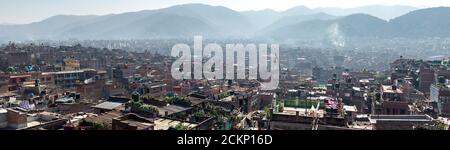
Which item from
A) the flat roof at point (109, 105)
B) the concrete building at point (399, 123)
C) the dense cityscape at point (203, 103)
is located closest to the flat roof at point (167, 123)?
the dense cityscape at point (203, 103)

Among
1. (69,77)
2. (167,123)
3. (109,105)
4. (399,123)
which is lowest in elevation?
(399,123)

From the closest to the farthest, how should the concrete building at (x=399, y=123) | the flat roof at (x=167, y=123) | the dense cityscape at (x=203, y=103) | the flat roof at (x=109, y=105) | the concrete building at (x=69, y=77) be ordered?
the flat roof at (x=167, y=123), the dense cityscape at (x=203, y=103), the concrete building at (x=399, y=123), the flat roof at (x=109, y=105), the concrete building at (x=69, y=77)

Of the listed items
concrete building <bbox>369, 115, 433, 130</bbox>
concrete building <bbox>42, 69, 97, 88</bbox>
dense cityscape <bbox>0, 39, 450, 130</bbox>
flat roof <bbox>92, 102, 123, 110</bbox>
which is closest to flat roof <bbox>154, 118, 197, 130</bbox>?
dense cityscape <bbox>0, 39, 450, 130</bbox>

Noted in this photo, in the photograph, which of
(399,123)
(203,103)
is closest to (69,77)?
(203,103)

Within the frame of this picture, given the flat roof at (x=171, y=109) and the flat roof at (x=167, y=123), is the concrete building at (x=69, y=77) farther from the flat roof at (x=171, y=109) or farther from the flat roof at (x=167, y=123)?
the flat roof at (x=167, y=123)

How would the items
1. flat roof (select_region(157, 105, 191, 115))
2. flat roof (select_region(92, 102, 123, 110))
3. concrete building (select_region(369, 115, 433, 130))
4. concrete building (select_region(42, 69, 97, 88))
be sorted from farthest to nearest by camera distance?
concrete building (select_region(42, 69, 97, 88)) < flat roof (select_region(92, 102, 123, 110)) < flat roof (select_region(157, 105, 191, 115)) < concrete building (select_region(369, 115, 433, 130))

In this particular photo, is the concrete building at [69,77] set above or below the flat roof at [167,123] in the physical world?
above

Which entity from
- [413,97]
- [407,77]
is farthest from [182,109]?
[407,77]

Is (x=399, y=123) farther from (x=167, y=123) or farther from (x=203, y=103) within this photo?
(x=203, y=103)

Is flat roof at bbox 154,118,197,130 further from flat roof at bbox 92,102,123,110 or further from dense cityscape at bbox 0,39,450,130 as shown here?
flat roof at bbox 92,102,123,110
